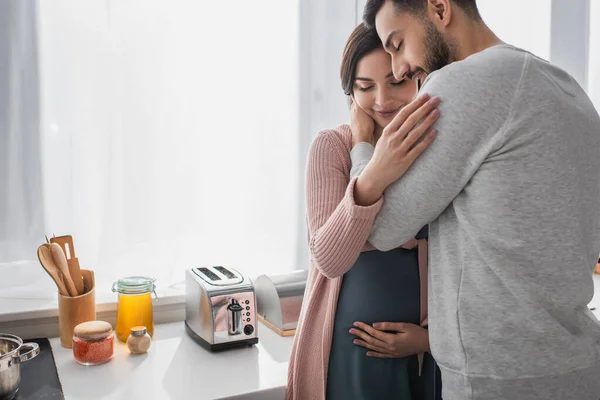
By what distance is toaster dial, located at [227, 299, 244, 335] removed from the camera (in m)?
1.57

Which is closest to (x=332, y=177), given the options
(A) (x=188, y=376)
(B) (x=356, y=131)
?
(B) (x=356, y=131)

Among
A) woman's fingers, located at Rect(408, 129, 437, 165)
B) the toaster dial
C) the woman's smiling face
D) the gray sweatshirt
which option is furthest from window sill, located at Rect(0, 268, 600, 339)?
woman's fingers, located at Rect(408, 129, 437, 165)

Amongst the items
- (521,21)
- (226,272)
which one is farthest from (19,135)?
(521,21)

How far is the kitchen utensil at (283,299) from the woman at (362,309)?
342 mm

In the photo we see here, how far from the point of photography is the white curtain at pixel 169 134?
5.56 feet

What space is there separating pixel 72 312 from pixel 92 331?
0.48 feet

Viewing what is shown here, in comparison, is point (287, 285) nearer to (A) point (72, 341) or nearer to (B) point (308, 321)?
(B) point (308, 321)

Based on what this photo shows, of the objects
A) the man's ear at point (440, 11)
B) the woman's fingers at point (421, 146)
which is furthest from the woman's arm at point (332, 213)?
the man's ear at point (440, 11)

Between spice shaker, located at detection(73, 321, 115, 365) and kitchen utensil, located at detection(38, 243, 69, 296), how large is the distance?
15 centimetres

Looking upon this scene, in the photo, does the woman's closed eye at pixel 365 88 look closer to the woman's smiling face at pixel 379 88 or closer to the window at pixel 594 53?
the woman's smiling face at pixel 379 88

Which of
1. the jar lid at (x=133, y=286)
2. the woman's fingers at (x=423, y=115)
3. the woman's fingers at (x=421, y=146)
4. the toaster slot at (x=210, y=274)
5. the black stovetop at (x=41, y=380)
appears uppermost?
the woman's fingers at (x=423, y=115)

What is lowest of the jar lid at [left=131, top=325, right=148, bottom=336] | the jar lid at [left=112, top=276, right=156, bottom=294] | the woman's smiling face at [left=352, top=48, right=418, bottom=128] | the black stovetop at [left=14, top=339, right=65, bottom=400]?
the black stovetop at [left=14, top=339, right=65, bottom=400]

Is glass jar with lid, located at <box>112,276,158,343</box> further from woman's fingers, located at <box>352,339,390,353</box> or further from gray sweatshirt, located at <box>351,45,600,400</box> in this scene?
gray sweatshirt, located at <box>351,45,600,400</box>

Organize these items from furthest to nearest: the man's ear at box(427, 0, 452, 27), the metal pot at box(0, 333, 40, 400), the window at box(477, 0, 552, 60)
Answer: the window at box(477, 0, 552, 60), the metal pot at box(0, 333, 40, 400), the man's ear at box(427, 0, 452, 27)
